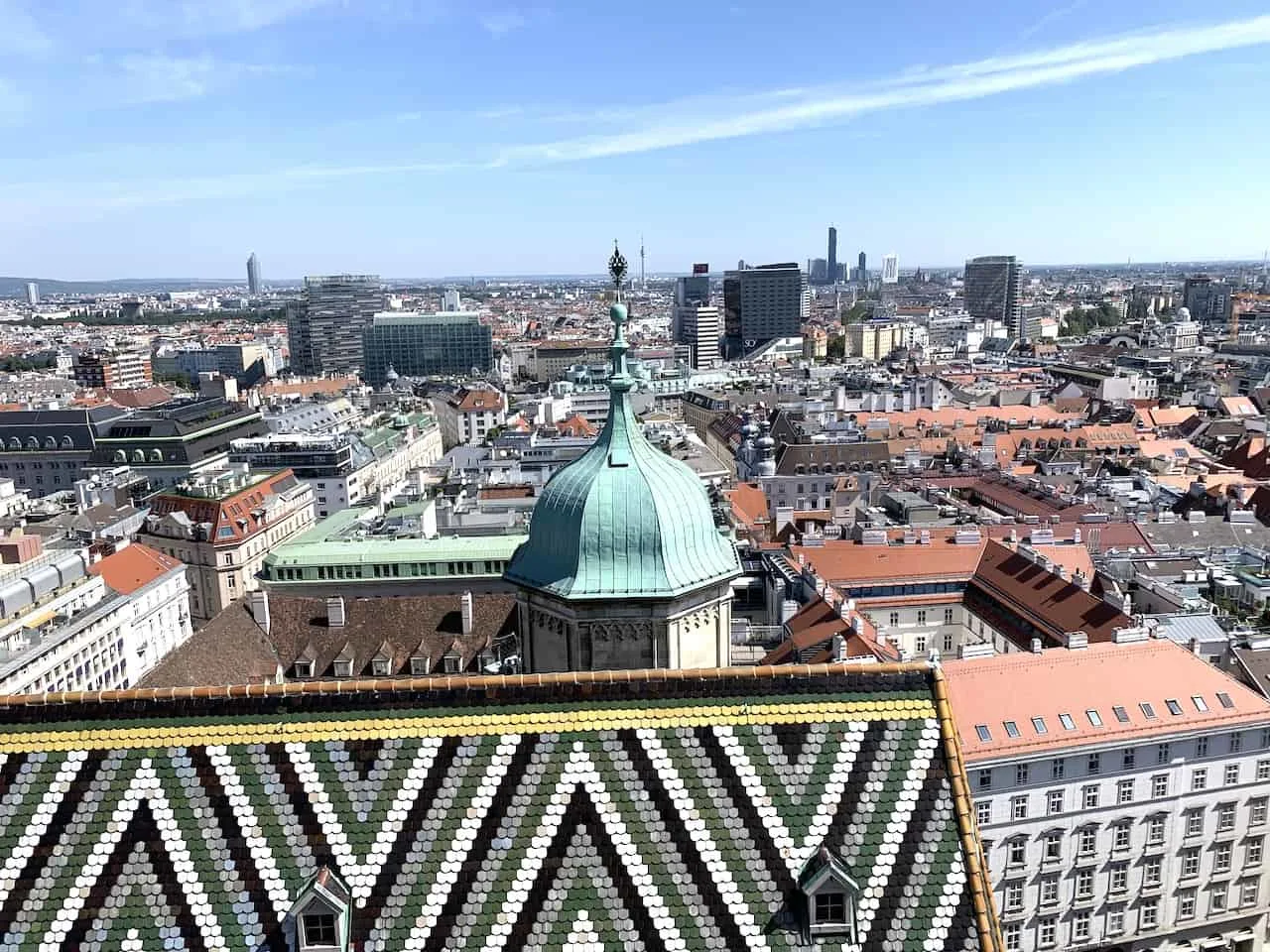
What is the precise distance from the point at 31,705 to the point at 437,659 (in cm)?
3944

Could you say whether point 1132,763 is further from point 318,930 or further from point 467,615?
point 318,930

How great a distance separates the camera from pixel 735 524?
87250mm

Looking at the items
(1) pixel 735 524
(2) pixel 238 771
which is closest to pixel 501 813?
(2) pixel 238 771

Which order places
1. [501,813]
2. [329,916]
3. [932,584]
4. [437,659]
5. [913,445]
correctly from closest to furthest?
[329,916] < [501,813] < [437,659] < [932,584] < [913,445]

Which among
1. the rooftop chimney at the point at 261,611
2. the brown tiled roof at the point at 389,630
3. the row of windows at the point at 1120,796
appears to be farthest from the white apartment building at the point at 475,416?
the row of windows at the point at 1120,796

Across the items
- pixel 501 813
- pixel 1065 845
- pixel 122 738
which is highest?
pixel 122 738

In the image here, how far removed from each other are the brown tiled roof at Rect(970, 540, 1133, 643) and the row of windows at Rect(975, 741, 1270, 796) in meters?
7.55

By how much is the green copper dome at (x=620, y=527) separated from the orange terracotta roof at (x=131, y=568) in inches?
2604

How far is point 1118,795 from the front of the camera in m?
47.5

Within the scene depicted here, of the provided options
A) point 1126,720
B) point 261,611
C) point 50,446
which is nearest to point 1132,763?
point 1126,720

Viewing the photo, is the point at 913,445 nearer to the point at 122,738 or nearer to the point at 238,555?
the point at 238,555

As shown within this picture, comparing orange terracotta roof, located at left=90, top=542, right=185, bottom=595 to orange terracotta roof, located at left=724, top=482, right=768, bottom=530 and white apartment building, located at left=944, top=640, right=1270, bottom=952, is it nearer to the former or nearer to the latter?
orange terracotta roof, located at left=724, top=482, right=768, bottom=530

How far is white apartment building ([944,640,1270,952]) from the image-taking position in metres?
46.1

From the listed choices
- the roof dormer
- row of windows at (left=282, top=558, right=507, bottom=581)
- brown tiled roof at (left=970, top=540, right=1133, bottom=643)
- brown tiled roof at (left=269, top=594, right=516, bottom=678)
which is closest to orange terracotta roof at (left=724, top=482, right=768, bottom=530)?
brown tiled roof at (left=970, top=540, right=1133, bottom=643)
